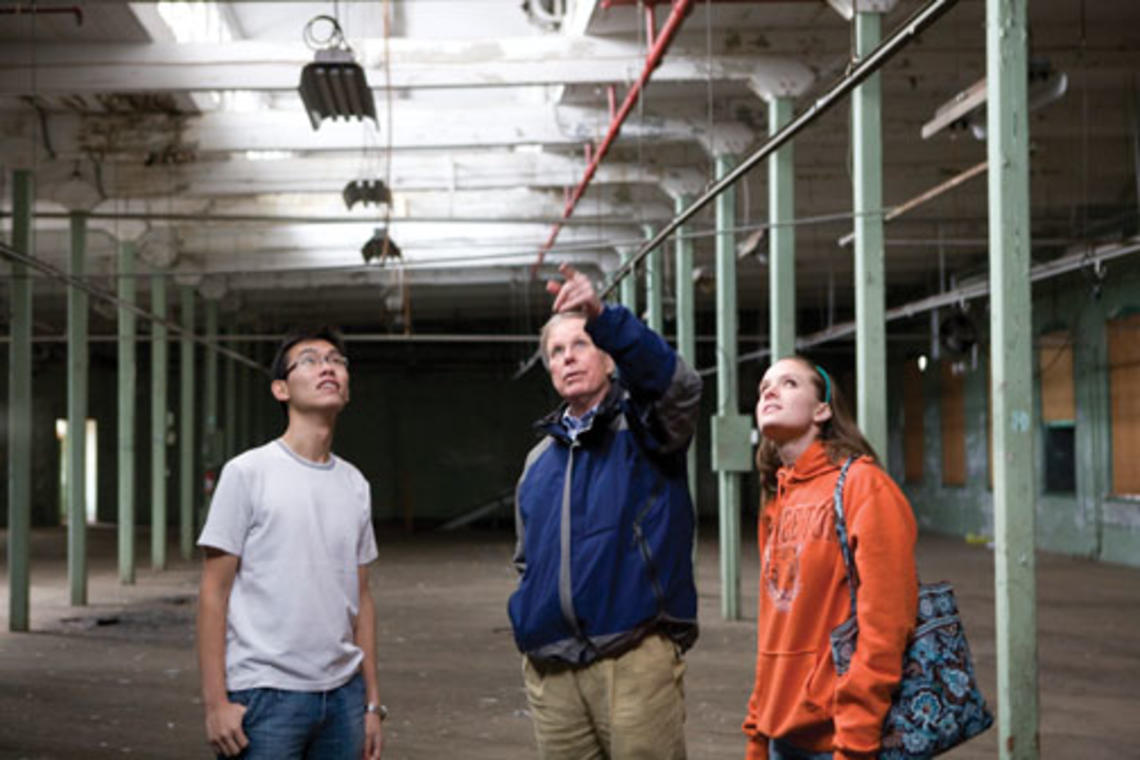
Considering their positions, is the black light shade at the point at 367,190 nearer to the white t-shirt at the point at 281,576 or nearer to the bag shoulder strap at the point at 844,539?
the white t-shirt at the point at 281,576

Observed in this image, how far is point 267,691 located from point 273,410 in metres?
28.8

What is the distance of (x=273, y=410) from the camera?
3102cm

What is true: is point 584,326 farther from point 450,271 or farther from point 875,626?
point 450,271

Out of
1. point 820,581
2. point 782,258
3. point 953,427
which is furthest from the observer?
point 953,427

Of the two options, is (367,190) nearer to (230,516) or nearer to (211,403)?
(230,516)

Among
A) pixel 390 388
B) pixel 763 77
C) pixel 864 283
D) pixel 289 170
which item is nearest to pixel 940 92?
pixel 763 77

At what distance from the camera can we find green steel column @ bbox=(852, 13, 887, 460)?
7.93 meters

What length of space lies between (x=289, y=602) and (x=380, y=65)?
7831 mm

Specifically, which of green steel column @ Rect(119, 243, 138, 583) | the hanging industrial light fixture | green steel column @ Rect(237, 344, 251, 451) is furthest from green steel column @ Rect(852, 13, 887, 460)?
green steel column @ Rect(237, 344, 251, 451)

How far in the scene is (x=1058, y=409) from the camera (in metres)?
18.6

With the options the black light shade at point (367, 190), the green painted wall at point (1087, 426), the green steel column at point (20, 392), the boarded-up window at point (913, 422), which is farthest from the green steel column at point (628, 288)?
the boarded-up window at point (913, 422)

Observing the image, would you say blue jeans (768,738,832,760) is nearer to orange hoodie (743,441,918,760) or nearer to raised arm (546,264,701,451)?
orange hoodie (743,441,918,760)

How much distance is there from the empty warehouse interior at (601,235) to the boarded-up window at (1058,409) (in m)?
0.05

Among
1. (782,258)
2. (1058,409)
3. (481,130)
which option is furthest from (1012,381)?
(1058,409)
